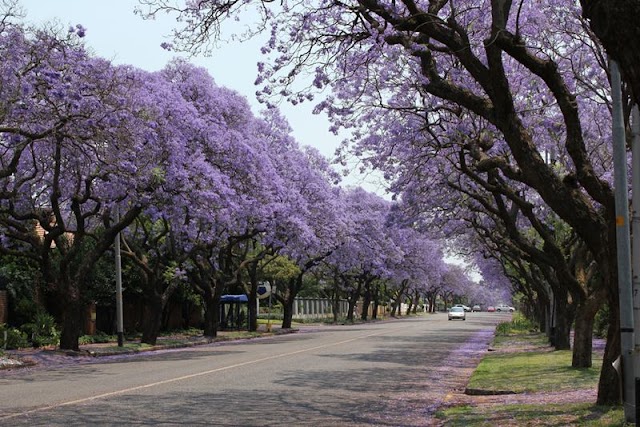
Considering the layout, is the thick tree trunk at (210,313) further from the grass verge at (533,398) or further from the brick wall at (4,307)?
the grass verge at (533,398)

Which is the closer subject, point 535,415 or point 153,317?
point 535,415

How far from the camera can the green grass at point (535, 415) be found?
30.8 feet

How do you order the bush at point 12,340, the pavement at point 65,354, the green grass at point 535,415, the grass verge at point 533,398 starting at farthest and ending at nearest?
the bush at point 12,340
the pavement at point 65,354
the grass verge at point 533,398
the green grass at point 535,415

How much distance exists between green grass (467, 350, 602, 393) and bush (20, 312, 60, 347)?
685 inches

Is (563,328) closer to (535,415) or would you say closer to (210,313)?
(535,415)

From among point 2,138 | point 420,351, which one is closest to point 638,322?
point 2,138

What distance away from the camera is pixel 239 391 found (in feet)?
46.3

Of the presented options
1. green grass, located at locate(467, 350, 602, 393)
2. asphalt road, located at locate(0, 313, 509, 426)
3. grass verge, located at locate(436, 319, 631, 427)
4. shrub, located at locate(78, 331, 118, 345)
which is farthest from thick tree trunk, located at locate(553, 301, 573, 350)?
shrub, located at locate(78, 331, 118, 345)

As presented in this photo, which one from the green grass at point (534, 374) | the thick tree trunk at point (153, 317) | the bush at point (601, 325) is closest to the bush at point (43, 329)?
the thick tree trunk at point (153, 317)

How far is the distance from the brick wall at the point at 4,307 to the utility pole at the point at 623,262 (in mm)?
28934

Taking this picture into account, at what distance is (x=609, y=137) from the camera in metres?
20.8

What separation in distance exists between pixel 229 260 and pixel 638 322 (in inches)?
1320

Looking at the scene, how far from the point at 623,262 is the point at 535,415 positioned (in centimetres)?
265

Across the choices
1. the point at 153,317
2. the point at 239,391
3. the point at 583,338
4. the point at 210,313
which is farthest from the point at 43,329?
the point at 583,338
